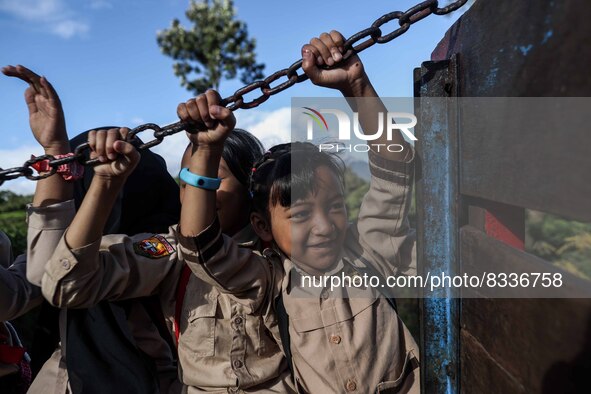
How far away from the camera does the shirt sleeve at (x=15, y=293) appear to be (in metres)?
2.09

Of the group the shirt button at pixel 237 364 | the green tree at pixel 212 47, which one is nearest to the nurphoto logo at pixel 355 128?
the shirt button at pixel 237 364

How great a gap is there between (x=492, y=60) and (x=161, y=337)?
1.66 metres

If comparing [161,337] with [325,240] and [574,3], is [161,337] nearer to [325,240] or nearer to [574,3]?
[325,240]

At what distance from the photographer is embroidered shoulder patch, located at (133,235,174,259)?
2.07 m

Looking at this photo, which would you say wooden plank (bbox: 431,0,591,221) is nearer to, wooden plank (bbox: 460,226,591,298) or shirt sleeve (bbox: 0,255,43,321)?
wooden plank (bbox: 460,226,591,298)

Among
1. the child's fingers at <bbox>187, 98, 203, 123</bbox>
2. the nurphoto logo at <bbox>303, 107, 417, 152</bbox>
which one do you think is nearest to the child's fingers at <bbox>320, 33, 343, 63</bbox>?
the nurphoto logo at <bbox>303, 107, 417, 152</bbox>

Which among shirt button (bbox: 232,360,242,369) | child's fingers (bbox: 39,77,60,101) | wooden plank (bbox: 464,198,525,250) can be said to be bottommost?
shirt button (bbox: 232,360,242,369)

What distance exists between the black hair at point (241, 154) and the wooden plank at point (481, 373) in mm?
1179

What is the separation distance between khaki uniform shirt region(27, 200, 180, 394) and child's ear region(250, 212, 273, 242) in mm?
544

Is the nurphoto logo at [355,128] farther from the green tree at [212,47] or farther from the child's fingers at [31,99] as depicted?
the green tree at [212,47]

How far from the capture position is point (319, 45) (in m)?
1.62

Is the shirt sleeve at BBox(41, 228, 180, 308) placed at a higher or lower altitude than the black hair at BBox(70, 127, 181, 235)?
lower

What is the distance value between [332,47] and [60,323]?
Answer: 1.48 metres

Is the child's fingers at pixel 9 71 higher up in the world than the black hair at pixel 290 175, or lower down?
higher up
